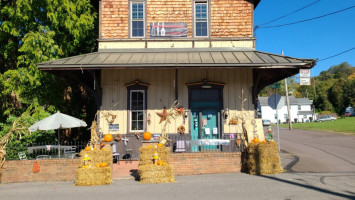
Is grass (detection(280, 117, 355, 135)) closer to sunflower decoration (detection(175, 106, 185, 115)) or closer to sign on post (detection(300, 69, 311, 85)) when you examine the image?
sign on post (detection(300, 69, 311, 85))

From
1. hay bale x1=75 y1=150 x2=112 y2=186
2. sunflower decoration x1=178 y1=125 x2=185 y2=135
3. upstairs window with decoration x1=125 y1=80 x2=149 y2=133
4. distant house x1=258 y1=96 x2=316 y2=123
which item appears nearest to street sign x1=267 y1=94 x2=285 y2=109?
sunflower decoration x1=178 y1=125 x2=185 y2=135

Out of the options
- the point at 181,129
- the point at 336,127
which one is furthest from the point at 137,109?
the point at 336,127

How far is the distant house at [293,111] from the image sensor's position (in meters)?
73.2

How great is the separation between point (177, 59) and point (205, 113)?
284 centimetres

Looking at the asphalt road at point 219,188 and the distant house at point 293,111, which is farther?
the distant house at point 293,111

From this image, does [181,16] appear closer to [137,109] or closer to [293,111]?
[137,109]

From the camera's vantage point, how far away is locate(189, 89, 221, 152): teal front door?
39.3 feet

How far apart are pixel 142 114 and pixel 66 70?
3756mm

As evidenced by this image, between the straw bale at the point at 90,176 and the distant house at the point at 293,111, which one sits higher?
the distant house at the point at 293,111

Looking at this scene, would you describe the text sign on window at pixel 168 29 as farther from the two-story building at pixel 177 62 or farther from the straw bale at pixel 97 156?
the straw bale at pixel 97 156

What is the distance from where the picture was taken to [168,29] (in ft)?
41.2

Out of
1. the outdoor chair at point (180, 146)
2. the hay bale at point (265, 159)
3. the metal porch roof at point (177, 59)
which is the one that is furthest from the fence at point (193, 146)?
the metal porch roof at point (177, 59)

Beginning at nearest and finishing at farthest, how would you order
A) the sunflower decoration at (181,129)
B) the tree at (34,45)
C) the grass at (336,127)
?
1. the sunflower decoration at (181,129)
2. the tree at (34,45)
3. the grass at (336,127)

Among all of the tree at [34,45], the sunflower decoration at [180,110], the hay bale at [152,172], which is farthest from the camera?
the tree at [34,45]
